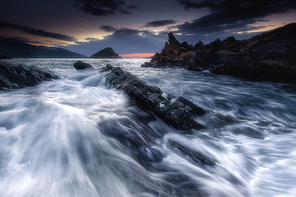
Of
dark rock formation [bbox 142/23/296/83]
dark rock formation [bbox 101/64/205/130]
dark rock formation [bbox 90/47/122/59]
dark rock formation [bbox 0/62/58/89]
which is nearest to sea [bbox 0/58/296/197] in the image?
dark rock formation [bbox 101/64/205/130]

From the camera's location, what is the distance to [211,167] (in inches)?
106

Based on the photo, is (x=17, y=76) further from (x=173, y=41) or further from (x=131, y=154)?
(x=173, y=41)

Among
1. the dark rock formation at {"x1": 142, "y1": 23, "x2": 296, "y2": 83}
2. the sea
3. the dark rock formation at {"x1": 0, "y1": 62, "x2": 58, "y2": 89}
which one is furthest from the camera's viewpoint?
the dark rock formation at {"x1": 142, "y1": 23, "x2": 296, "y2": 83}

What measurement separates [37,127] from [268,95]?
38.0ft

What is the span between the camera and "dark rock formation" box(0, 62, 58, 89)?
5593 millimetres

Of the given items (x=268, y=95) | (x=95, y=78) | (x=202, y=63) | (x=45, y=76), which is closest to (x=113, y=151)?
(x=95, y=78)

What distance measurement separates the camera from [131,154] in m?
2.52

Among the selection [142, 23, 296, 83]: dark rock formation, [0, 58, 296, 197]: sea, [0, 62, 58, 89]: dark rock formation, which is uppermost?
[142, 23, 296, 83]: dark rock formation

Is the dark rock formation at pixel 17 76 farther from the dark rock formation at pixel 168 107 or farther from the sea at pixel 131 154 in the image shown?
the dark rock formation at pixel 168 107

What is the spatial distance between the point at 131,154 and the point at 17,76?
7.58 m

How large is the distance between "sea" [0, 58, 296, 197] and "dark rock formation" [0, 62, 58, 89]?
7.10 ft

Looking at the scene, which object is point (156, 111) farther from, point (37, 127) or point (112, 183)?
point (37, 127)

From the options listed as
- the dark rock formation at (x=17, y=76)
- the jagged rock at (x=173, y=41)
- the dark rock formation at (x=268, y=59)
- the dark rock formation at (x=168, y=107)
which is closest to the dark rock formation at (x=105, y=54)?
the jagged rock at (x=173, y=41)

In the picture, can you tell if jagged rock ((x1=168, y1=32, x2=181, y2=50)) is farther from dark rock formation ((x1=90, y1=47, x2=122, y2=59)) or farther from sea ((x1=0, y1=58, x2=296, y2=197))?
dark rock formation ((x1=90, y1=47, x2=122, y2=59))
